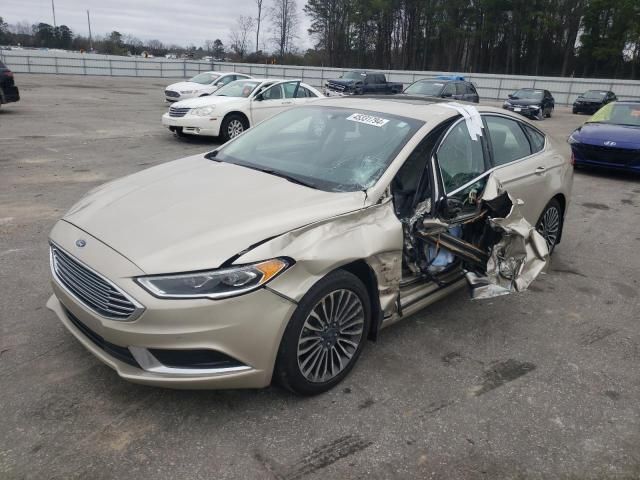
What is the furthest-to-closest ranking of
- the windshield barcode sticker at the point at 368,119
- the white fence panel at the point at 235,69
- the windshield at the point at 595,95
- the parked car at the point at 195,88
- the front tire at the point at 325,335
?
1. the white fence panel at the point at 235,69
2. the windshield at the point at 595,95
3. the parked car at the point at 195,88
4. the windshield barcode sticker at the point at 368,119
5. the front tire at the point at 325,335

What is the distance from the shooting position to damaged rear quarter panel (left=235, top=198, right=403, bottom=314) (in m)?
2.62

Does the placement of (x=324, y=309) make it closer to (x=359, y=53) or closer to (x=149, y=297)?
(x=149, y=297)

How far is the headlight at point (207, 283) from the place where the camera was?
8.06 ft

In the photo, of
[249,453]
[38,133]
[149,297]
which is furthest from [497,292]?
[38,133]

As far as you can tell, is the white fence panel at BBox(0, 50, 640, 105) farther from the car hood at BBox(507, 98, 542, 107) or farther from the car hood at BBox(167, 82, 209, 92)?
the car hood at BBox(167, 82, 209, 92)

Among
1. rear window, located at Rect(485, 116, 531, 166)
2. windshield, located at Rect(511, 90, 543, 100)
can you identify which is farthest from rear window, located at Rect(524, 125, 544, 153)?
windshield, located at Rect(511, 90, 543, 100)

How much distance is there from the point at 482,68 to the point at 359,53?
16.8m

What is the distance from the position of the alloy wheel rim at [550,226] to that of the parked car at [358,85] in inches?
767

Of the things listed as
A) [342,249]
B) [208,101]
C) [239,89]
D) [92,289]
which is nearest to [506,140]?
[342,249]

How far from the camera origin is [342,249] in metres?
2.84

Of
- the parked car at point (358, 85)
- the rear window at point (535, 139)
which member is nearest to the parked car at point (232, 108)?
the rear window at point (535, 139)

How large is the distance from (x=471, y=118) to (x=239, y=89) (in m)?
9.69

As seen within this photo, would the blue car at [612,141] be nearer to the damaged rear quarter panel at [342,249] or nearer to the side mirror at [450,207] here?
the side mirror at [450,207]

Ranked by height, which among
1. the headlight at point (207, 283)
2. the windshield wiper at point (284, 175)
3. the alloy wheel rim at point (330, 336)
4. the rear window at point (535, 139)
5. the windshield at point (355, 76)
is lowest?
the alloy wheel rim at point (330, 336)
